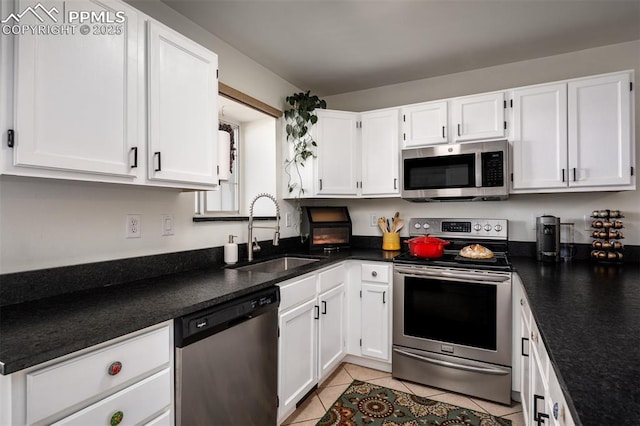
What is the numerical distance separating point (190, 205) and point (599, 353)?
199 centimetres

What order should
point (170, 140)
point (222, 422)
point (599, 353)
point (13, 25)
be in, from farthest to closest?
point (170, 140) → point (222, 422) → point (13, 25) → point (599, 353)

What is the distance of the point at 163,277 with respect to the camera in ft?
5.97

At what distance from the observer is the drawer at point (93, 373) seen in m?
0.87

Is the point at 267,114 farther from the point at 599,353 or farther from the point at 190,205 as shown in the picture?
the point at 599,353

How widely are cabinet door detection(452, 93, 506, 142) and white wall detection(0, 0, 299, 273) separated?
1.76 m

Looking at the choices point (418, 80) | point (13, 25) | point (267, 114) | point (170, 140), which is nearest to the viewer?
point (13, 25)

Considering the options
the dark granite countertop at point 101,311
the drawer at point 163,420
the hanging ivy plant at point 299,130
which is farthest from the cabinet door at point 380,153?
the drawer at point 163,420

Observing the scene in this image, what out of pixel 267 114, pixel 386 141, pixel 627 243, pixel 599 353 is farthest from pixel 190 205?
pixel 627 243

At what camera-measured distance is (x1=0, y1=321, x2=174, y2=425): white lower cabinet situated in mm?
850

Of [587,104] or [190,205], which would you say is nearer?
[190,205]

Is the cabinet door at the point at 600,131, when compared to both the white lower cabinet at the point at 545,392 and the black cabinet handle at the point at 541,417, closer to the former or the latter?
the white lower cabinet at the point at 545,392

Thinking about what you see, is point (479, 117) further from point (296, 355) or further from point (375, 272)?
point (296, 355)

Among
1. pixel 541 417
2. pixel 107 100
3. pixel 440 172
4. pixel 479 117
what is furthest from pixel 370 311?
pixel 107 100

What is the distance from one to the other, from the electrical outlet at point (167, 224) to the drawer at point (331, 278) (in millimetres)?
980
